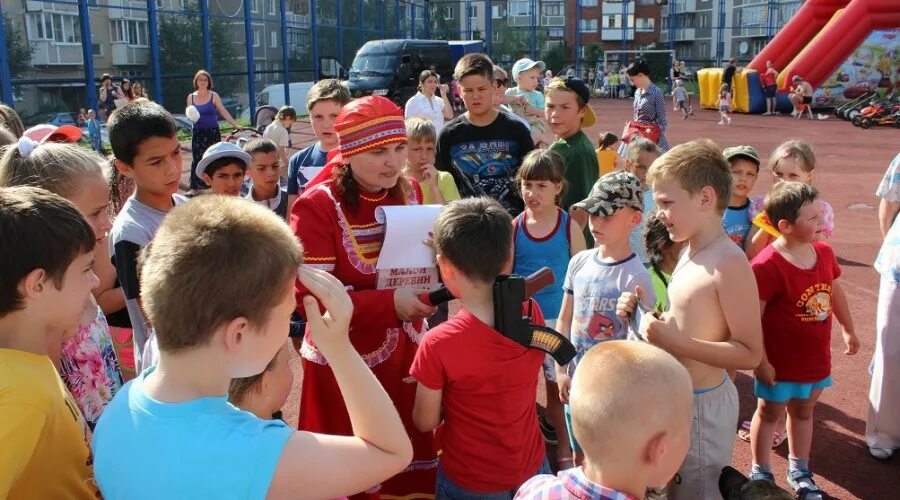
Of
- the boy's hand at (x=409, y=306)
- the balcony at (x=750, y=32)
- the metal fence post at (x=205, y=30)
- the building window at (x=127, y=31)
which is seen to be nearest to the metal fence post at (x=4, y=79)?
the metal fence post at (x=205, y=30)

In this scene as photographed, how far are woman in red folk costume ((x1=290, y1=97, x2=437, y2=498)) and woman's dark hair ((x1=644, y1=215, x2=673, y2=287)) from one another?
1.53m

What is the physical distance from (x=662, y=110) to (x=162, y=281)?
313 inches

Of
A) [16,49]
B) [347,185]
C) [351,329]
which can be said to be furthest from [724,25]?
[351,329]

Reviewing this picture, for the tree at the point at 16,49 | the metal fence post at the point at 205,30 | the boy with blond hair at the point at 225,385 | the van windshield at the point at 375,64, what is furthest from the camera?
the van windshield at the point at 375,64

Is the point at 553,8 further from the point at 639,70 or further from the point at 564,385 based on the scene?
the point at 564,385

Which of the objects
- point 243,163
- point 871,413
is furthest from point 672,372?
point 243,163

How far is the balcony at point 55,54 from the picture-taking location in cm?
2822

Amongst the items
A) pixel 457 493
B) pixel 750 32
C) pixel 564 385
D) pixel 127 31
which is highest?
pixel 750 32

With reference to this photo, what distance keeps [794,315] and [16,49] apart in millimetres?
29003

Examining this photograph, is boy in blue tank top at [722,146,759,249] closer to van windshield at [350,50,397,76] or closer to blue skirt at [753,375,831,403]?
blue skirt at [753,375,831,403]

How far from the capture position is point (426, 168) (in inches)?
172

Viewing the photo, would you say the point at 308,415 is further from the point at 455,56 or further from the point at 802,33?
the point at 455,56

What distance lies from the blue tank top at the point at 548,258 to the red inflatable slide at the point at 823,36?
22.3 meters

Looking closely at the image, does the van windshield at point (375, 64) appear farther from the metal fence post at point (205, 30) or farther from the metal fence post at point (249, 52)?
the metal fence post at point (205, 30)
